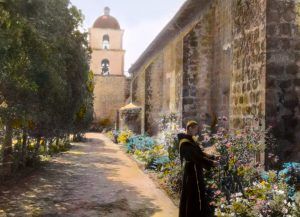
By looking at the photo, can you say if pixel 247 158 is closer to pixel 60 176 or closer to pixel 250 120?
pixel 250 120

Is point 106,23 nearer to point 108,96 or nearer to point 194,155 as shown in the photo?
point 108,96

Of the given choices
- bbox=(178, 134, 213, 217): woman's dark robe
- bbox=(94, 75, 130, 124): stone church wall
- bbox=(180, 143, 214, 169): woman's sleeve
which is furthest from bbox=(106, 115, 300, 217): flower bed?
bbox=(94, 75, 130, 124): stone church wall

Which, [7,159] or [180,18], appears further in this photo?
[180,18]

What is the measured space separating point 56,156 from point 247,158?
1099 cm

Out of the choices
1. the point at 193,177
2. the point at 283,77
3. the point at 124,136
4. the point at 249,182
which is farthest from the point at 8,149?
the point at 124,136

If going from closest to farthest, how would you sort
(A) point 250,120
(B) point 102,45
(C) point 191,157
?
(C) point 191,157 < (A) point 250,120 < (B) point 102,45

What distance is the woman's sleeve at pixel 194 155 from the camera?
18.4ft

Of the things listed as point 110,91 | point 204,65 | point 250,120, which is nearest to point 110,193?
point 250,120

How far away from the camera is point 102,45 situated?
145 ft

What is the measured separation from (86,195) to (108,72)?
3751 cm

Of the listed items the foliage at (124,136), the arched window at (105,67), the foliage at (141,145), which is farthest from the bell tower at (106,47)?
the foliage at (141,145)

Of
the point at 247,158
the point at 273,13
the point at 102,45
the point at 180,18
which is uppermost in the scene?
the point at 102,45

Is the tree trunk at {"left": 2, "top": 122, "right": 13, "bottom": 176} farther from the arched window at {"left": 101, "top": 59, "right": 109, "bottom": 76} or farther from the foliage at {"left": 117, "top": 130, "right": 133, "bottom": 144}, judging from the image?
the arched window at {"left": 101, "top": 59, "right": 109, "bottom": 76}

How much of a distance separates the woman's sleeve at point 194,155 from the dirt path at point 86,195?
1604mm
